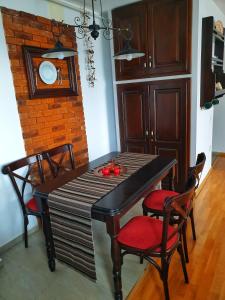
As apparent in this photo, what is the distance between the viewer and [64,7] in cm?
272

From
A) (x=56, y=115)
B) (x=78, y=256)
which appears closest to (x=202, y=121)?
(x=56, y=115)

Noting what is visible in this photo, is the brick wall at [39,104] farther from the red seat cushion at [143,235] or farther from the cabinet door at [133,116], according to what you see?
the red seat cushion at [143,235]

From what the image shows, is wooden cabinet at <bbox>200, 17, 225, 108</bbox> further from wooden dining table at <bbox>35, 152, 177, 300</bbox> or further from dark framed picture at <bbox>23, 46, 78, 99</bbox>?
dark framed picture at <bbox>23, 46, 78, 99</bbox>

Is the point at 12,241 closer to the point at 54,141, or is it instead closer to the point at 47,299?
the point at 47,299

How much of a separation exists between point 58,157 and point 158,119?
4.48 feet

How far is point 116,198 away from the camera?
1.60m

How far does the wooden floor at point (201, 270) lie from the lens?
67.4 inches

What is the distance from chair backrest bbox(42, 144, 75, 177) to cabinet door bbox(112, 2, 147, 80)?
1.32m

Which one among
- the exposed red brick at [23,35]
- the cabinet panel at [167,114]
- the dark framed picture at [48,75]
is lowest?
the cabinet panel at [167,114]

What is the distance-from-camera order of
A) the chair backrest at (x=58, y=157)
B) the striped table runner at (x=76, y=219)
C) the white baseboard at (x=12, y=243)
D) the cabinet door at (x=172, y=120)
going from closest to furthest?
the striped table runner at (x=76, y=219)
the white baseboard at (x=12, y=243)
the chair backrest at (x=58, y=157)
the cabinet door at (x=172, y=120)

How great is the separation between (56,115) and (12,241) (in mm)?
1404

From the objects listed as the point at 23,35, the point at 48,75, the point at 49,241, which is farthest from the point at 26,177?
the point at 23,35

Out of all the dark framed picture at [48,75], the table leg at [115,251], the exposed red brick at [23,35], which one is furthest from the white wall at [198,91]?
the table leg at [115,251]

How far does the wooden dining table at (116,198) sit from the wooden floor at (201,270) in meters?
0.28
